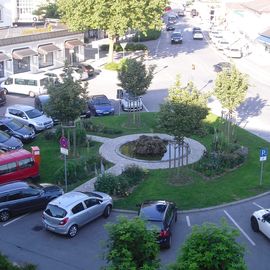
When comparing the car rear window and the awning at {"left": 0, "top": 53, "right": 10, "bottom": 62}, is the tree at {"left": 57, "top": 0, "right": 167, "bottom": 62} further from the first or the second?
the car rear window

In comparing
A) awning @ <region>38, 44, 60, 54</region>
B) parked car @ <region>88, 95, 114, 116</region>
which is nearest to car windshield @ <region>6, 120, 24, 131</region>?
parked car @ <region>88, 95, 114, 116</region>

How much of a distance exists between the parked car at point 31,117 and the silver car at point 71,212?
503 inches

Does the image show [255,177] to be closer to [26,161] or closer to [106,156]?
[106,156]

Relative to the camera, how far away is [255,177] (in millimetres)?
24719

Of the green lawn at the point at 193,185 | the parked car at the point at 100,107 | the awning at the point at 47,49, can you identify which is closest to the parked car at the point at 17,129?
the green lawn at the point at 193,185

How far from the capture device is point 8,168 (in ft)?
75.6

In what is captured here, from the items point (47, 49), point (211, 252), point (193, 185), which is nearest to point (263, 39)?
point (47, 49)

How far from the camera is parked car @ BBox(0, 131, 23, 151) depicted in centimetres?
2675

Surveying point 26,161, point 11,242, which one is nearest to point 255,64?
point 26,161

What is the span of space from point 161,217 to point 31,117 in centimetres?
1650

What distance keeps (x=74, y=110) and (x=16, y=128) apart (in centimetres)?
518

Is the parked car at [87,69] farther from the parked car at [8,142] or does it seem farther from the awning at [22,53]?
the parked car at [8,142]

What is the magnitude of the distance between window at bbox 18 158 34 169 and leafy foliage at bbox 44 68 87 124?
367 cm

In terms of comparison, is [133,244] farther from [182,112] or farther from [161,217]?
[182,112]
